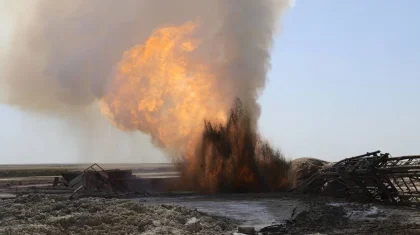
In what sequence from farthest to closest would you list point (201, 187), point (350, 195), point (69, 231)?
point (201, 187)
point (350, 195)
point (69, 231)

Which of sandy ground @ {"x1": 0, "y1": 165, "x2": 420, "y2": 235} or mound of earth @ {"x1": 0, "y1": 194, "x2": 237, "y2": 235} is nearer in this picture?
mound of earth @ {"x1": 0, "y1": 194, "x2": 237, "y2": 235}

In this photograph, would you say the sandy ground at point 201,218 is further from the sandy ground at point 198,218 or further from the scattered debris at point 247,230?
the scattered debris at point 247,230

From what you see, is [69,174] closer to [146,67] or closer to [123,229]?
[146,67]

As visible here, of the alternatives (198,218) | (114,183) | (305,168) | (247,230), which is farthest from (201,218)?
(114,183)

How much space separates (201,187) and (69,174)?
603 inches

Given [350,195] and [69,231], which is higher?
[350,195]

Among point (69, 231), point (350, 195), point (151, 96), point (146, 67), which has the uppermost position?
point (146, 67)

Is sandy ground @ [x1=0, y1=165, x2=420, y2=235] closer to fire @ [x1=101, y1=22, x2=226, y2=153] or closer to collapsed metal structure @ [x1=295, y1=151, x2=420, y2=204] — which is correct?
collapsed metal structure @ [x1=295, y1=151, x2=420, y2=204]

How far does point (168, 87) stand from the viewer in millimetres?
40906

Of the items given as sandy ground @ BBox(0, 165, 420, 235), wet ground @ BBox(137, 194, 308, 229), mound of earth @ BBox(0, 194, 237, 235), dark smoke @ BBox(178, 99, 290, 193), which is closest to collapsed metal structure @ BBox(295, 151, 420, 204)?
sandy ground @ BBox(0, 165, 420, 235)

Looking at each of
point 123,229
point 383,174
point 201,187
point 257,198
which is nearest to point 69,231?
point 123,229

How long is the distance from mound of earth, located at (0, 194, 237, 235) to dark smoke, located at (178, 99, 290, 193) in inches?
571

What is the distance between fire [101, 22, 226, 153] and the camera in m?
40.3

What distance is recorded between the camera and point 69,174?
44250 millimetres
